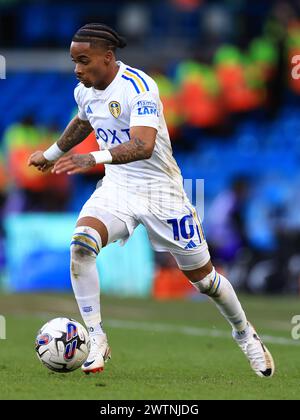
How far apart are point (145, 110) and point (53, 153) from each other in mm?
1152

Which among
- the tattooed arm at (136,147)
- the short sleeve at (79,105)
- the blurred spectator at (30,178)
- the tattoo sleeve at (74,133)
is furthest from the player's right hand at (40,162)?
the blurred spectator at (30,178)

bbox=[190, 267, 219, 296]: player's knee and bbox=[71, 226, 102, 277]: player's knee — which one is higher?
bbox=[71, 226, 102, 277]: player's knee

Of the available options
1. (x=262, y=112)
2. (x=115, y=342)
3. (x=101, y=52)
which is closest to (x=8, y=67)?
(x=262, y=112)

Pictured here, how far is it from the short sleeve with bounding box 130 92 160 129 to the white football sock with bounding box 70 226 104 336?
812mm

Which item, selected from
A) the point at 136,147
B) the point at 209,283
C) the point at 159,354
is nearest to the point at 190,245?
the point at 209,283

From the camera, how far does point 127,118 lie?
8289mm

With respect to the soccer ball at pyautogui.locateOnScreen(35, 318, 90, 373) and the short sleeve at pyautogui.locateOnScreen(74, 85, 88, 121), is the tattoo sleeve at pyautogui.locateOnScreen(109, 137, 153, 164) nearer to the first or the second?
the short sleeve at pyautogui.locateOnScreen(74, 85, 88, 121)

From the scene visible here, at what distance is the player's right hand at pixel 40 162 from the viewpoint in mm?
8797

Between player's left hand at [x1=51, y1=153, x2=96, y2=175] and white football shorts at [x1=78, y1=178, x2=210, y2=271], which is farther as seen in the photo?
white football shorts at [x1=78, y1=178, x2=210, y2=271]

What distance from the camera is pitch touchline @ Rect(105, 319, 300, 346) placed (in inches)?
452

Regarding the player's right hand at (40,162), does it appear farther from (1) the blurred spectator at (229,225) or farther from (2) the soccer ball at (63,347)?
(1) the blurred spectator at (229,225)

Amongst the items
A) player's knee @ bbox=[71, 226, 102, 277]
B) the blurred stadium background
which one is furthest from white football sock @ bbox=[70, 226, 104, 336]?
the blurred stadium background

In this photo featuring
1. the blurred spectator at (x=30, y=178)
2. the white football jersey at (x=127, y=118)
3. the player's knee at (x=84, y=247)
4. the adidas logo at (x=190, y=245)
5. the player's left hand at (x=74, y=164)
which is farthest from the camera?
the blurred spectator at (x=30, y=178)
